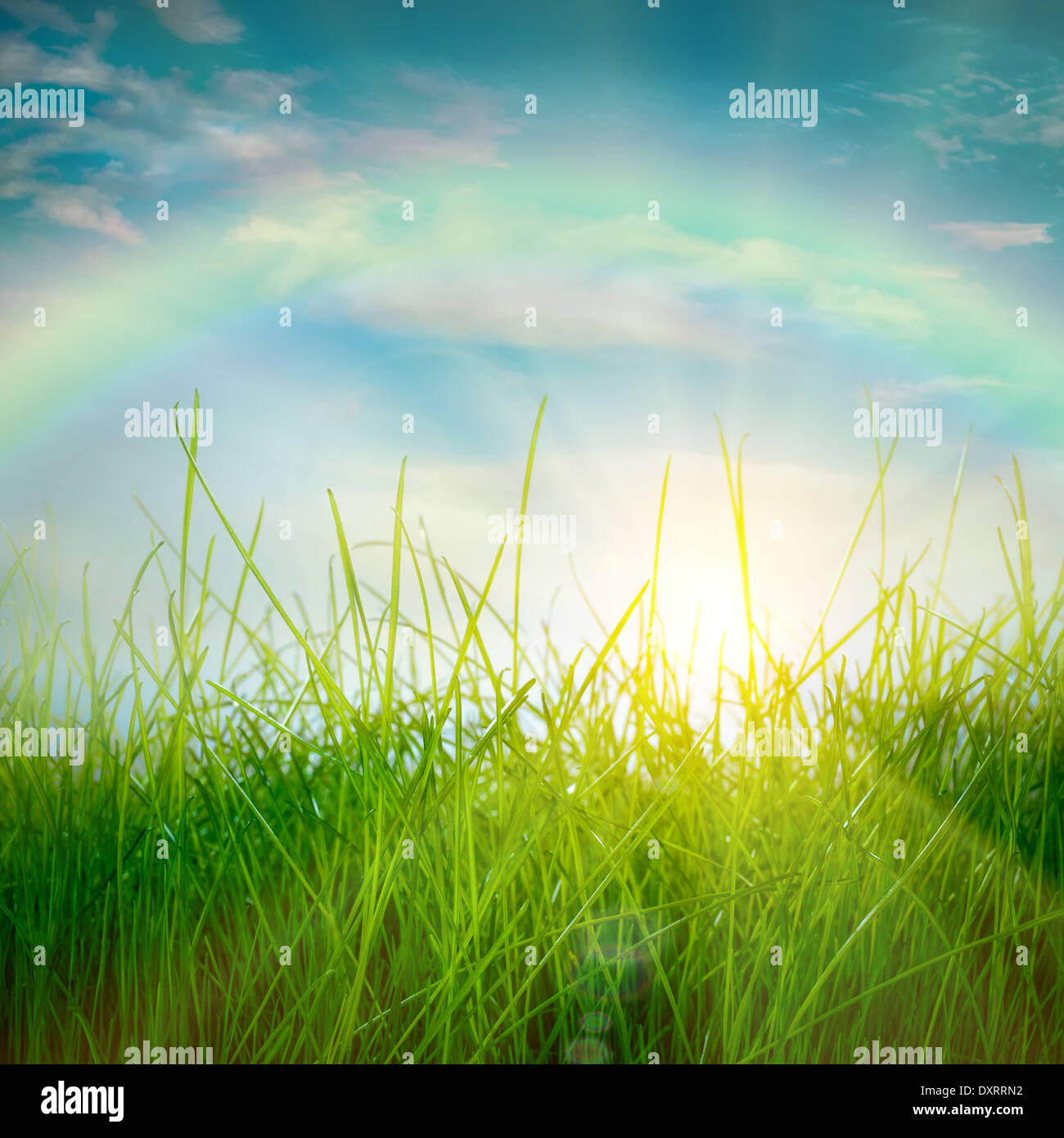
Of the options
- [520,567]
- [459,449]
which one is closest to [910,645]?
[520,567]

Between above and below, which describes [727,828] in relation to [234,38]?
below

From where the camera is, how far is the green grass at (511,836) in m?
0.91

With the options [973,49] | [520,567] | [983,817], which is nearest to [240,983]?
[520,567]

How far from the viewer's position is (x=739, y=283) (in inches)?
41.5

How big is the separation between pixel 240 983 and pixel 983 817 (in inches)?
37.5

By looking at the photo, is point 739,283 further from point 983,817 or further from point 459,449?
point 983,817

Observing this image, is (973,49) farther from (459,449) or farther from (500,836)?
(500,836)

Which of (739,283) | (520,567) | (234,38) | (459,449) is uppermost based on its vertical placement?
(234,38)

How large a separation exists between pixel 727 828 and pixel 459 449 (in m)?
0.60

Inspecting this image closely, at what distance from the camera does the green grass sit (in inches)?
35.9

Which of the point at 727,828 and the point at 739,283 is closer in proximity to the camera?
the point at 727,828

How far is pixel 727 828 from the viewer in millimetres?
944

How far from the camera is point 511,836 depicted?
3.02 feet
